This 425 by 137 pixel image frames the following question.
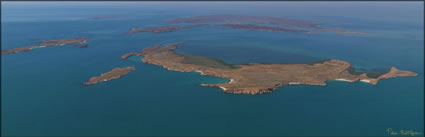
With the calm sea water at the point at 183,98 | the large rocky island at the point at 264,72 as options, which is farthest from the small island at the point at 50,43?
the large rocky island at the point at 264,72

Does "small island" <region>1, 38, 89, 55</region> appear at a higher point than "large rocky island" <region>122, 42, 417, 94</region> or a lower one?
higher

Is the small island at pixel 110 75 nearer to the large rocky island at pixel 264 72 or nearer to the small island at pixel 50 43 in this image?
the large rocky island at pixel 264 72

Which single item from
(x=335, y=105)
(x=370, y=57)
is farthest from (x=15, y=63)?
(x=370, y=57)

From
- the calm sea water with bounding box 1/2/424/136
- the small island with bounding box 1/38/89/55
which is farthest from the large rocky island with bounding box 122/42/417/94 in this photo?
the small island with bounding box 1/38/89/55

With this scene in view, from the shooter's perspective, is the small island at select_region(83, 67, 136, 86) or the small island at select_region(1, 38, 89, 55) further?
the small island at select_region(1, 38, 89, 55)

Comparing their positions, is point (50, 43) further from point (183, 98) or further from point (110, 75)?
point (183, 98)

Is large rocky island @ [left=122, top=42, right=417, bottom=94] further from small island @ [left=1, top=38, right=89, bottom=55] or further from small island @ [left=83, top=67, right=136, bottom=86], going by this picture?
small island @ [left=1, top=38, right=89, bottom=55]

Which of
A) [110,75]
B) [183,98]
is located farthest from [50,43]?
[183,98]

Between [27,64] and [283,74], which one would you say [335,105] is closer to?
[283,74]
